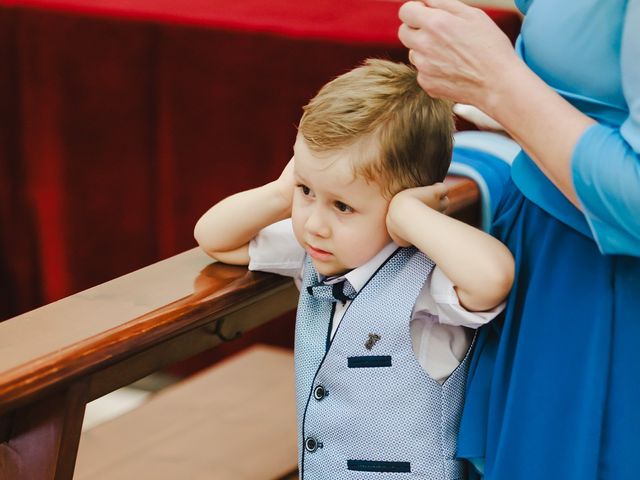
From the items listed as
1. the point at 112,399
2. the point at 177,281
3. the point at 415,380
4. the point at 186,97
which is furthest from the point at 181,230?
the point at 415,380

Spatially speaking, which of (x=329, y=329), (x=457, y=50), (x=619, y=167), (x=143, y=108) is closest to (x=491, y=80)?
(x=457, y=50)

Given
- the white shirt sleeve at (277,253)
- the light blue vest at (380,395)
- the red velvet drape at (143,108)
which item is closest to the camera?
the light blue vest at (380,395)

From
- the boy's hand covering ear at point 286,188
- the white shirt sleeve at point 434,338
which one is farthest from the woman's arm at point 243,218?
the white shirt sleeve at point 434,338

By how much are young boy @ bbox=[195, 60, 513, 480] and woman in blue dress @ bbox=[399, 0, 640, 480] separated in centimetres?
5

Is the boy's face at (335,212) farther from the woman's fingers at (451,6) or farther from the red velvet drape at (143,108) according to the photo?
the red velvet drape at (143,108)

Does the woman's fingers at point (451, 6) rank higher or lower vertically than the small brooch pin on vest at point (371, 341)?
higher

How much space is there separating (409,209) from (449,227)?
45mm

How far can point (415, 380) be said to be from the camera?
44.9 inches

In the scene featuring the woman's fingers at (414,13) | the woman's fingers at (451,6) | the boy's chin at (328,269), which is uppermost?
the woman's fingers at (451,6)

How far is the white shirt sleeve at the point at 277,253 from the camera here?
4.11ft

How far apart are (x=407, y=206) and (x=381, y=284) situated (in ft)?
0.33

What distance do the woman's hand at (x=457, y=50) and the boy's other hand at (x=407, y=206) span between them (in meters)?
0.12

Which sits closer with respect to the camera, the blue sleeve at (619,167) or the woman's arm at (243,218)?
the blue sleeve at (619,167)

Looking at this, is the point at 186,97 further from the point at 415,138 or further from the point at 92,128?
the point at 415,138
